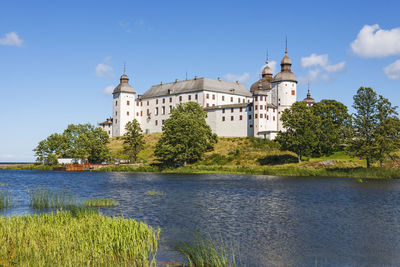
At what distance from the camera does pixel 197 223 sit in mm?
24531

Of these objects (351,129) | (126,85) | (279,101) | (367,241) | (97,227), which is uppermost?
(126,85)

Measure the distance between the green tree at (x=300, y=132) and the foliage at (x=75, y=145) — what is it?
1817 inches

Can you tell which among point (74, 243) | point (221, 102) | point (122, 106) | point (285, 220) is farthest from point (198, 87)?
point (74, 243)

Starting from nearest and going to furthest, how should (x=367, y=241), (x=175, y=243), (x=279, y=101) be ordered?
1. (x=175, y=243)
2. (x=367, y=241)
3. (x=279, y=101)

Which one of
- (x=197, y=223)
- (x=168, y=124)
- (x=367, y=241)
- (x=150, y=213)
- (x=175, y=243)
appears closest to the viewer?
(x=175, y=243)

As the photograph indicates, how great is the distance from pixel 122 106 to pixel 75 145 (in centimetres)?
3419

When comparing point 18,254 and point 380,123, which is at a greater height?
point 380,123

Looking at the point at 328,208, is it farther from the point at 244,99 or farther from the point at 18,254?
the point at 244,99

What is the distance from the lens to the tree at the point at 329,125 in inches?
3248

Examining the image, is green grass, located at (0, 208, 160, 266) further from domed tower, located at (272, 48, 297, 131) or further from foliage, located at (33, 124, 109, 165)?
domed tower, located at (272, 48, 297, 131)

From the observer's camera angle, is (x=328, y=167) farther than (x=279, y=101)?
No

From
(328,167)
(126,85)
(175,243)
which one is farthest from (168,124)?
(175,243)

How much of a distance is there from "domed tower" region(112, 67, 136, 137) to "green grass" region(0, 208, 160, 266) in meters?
116

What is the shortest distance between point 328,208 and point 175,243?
17.3 m
